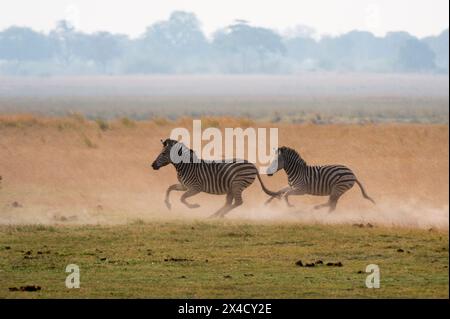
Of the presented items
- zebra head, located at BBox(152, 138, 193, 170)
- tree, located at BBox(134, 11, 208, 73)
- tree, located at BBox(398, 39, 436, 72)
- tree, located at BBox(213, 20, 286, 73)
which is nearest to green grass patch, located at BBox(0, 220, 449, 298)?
zebra head, located at BBox(152, 138, 193, 170)

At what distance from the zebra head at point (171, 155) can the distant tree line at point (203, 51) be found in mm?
63778

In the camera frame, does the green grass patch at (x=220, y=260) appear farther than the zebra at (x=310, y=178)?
No

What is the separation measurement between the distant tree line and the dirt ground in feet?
172

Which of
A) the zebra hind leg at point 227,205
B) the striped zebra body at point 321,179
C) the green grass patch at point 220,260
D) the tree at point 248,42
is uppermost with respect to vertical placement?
the tree at point 248,42

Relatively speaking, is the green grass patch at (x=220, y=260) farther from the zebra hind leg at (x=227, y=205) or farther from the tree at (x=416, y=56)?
the tree at (x=416, y=56)

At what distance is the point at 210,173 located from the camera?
52.0 ft

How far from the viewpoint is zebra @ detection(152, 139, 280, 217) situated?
15703mm

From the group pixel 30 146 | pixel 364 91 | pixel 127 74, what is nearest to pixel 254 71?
pixel 127 74

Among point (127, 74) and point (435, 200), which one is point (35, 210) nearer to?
point (435, 200)

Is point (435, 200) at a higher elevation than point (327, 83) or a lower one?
lower

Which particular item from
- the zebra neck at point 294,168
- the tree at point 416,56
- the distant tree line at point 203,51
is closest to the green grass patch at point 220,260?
the zebra neck at point 294,168

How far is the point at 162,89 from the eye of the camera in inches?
3346

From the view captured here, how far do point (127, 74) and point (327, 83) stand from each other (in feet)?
65.8

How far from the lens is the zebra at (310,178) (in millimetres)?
16047
